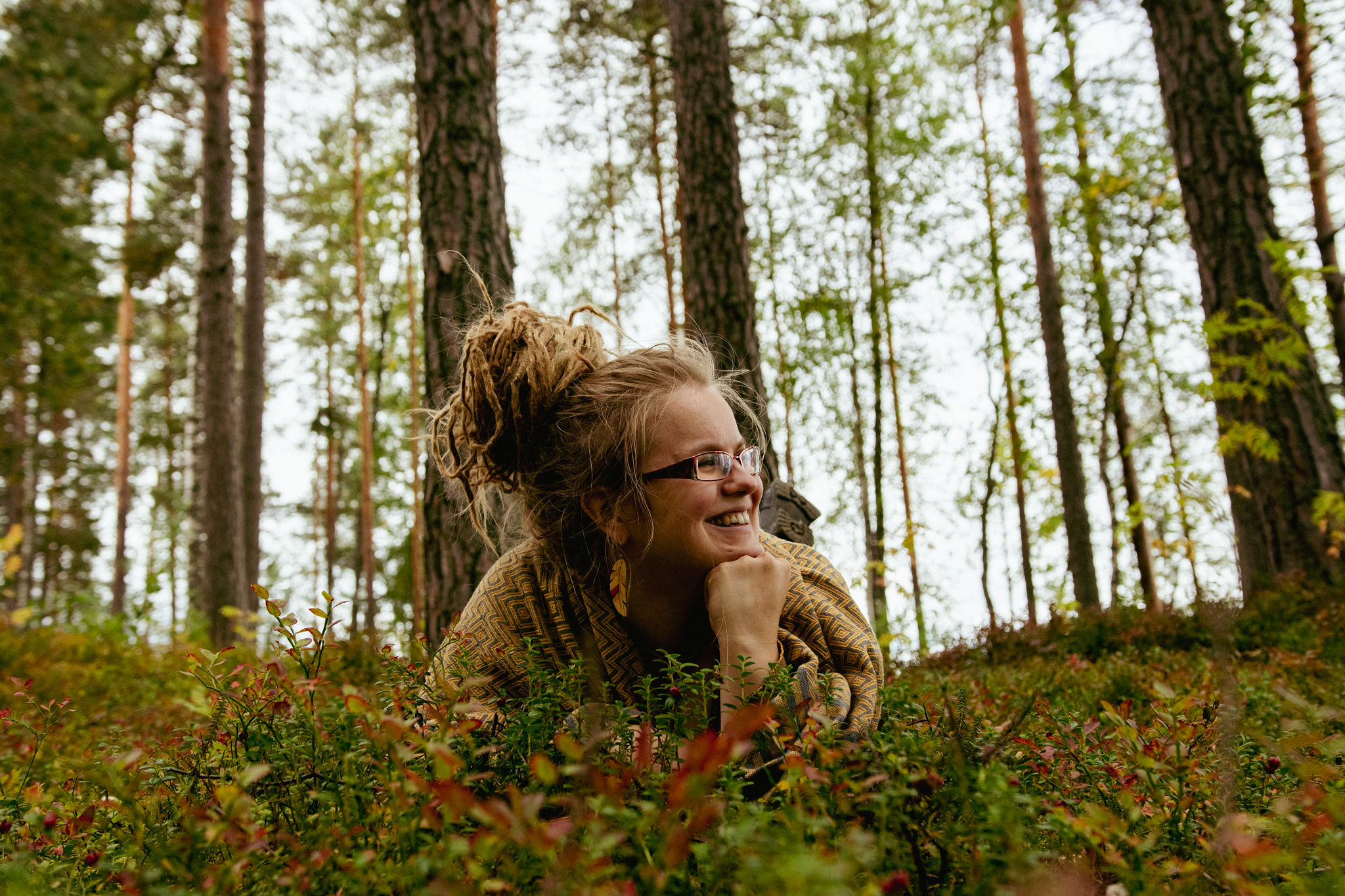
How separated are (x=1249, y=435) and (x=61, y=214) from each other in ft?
42.2

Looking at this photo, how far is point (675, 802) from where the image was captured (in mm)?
885

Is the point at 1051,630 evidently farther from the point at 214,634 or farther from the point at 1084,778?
the point at 214,634

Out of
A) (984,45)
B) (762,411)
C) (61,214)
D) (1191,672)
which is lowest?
(1191,672)

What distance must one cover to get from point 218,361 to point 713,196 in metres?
7.40

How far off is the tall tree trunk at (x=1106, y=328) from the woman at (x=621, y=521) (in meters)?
5.54

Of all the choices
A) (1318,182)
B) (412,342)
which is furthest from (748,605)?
(412,342)

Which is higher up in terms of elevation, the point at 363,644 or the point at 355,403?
the point at 355,403

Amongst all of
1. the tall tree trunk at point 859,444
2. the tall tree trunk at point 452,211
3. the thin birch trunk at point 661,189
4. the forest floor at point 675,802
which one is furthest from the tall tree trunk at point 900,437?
the forest floor at point 675,802

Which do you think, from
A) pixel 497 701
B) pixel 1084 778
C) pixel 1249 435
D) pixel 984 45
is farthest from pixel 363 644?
pixel 984 45

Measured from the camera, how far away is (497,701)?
7.60 ft

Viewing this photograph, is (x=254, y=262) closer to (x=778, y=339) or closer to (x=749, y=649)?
(x=778, y=339)

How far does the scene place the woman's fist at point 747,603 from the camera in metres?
2.33

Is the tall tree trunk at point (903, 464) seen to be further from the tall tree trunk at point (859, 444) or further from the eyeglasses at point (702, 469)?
the eyeglasses at point (702, 469)

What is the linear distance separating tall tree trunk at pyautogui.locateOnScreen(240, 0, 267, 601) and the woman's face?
35.8 ft
